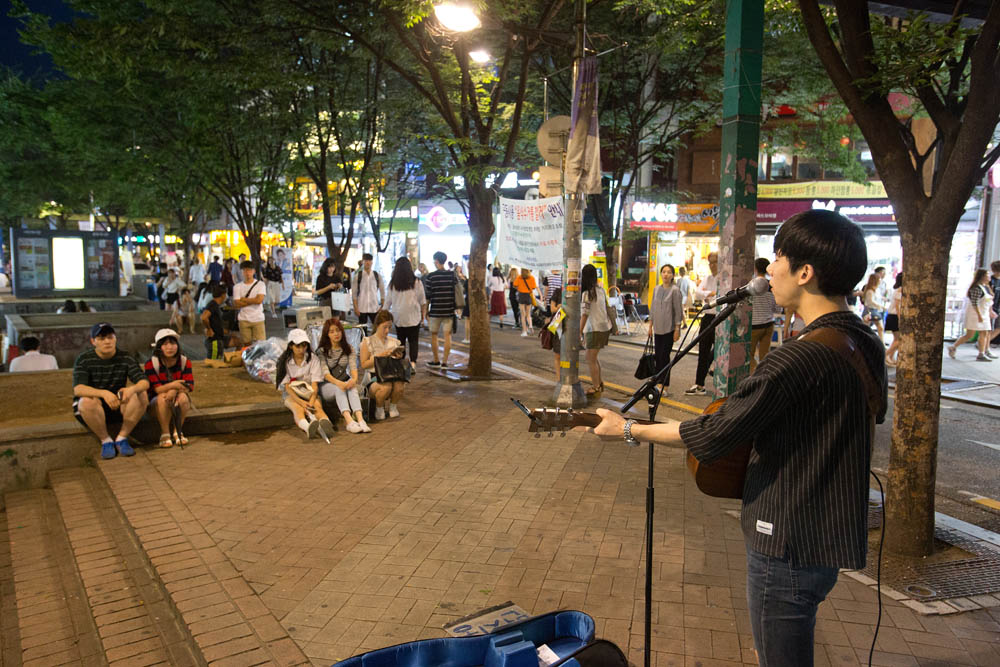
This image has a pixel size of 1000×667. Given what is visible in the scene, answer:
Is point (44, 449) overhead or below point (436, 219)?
below

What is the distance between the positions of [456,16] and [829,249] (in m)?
7.00

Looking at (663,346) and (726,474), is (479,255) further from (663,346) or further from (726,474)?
(726,474)

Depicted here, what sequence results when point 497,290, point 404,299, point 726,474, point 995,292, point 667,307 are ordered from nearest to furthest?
point 726,474, point 667,307, point 404,299, point 995,292, point 497,290

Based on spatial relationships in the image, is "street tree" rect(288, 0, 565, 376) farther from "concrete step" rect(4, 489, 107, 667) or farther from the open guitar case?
the open guitar case

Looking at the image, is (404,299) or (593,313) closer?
(593,313)

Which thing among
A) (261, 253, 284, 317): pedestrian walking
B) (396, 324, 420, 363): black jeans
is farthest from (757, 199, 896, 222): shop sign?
(396, 324, 420, 363): black jeans

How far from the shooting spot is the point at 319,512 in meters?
5.50

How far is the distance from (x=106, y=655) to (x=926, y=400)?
5.19 m

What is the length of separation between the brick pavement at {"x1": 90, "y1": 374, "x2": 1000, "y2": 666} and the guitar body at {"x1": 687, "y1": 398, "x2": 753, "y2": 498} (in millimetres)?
1522

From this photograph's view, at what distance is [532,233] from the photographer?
29.8ft

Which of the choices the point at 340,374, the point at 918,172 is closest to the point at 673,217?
the point at 340,374

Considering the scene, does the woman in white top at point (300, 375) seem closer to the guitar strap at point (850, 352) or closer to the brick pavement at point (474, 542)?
the brick pavement at point (474, 542)

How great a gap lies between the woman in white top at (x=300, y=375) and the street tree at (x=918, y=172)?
221 inches

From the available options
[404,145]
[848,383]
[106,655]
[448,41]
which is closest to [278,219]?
[404,145]
